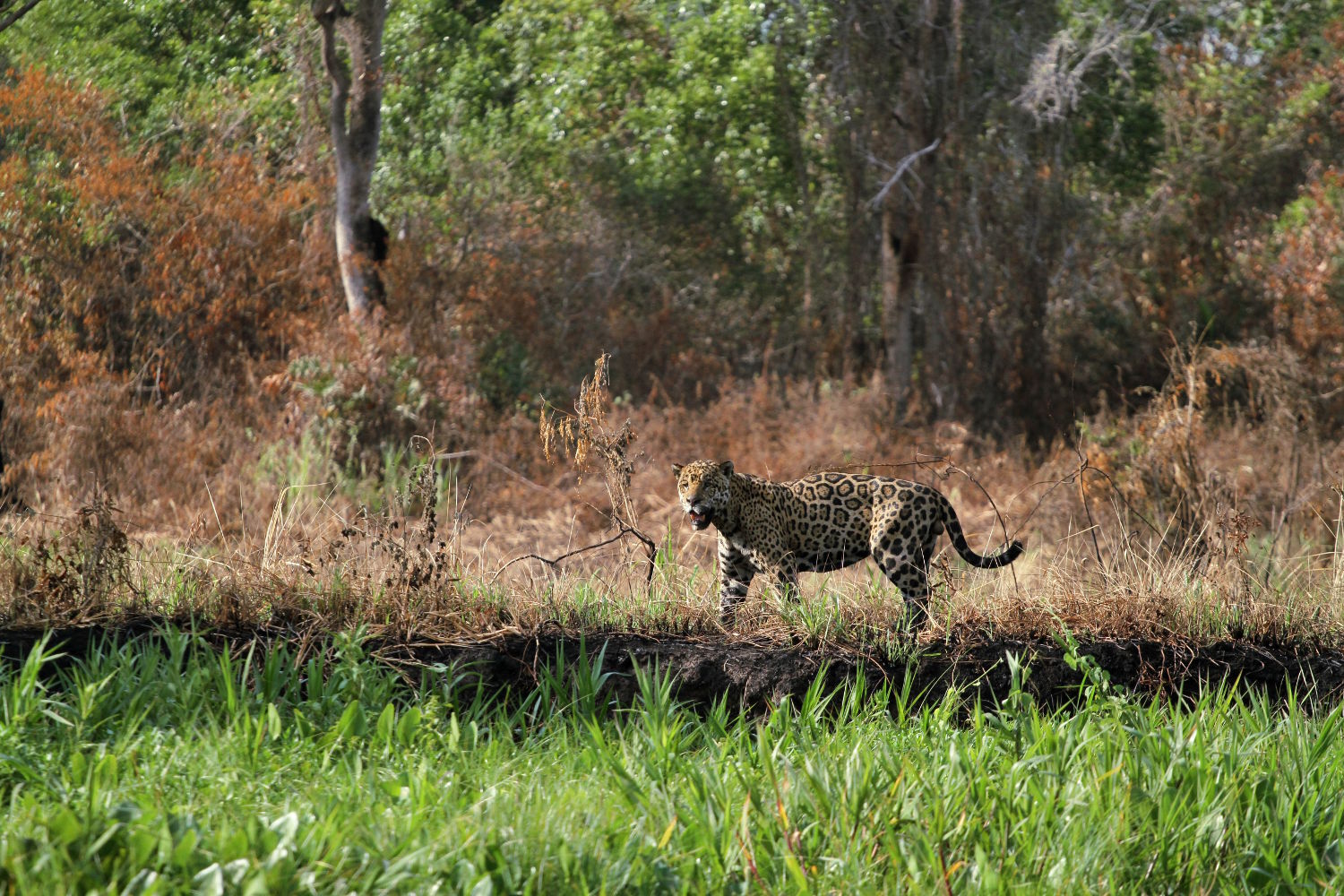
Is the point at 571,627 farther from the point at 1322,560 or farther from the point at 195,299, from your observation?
the point at 195,299

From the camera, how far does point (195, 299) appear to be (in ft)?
45.6

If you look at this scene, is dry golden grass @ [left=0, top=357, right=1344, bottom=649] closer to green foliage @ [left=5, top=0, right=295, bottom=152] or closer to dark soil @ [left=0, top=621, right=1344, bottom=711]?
dark soil @ [left=0, top=621, right=1344, bottom=711]

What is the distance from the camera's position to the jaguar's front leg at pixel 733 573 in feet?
21.7

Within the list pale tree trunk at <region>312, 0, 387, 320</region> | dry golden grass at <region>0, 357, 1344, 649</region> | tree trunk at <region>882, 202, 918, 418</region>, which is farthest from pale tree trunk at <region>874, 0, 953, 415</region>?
dry golden grass at <region>0, 357, 1344, 649</region>

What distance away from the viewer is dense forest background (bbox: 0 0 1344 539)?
13.2 meters

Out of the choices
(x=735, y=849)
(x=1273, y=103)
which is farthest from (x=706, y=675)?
(x=1273, y=103)

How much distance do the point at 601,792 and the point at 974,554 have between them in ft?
10.0

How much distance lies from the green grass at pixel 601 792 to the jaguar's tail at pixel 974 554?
126 cm

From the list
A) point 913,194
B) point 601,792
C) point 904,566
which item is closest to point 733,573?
point 904,566

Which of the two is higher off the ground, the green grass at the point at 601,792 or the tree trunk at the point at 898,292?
the green grass at the point at 601,792

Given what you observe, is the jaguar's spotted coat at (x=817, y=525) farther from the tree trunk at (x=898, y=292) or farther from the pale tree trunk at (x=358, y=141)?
the tree trunk at (x=898, y=292)

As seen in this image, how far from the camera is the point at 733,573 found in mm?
6883

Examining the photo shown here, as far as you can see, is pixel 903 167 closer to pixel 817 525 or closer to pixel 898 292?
pixel 898 292

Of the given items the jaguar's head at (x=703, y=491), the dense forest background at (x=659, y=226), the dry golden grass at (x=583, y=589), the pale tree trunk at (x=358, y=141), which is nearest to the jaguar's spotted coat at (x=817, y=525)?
the jaguar's head at (x=703, y=491)
